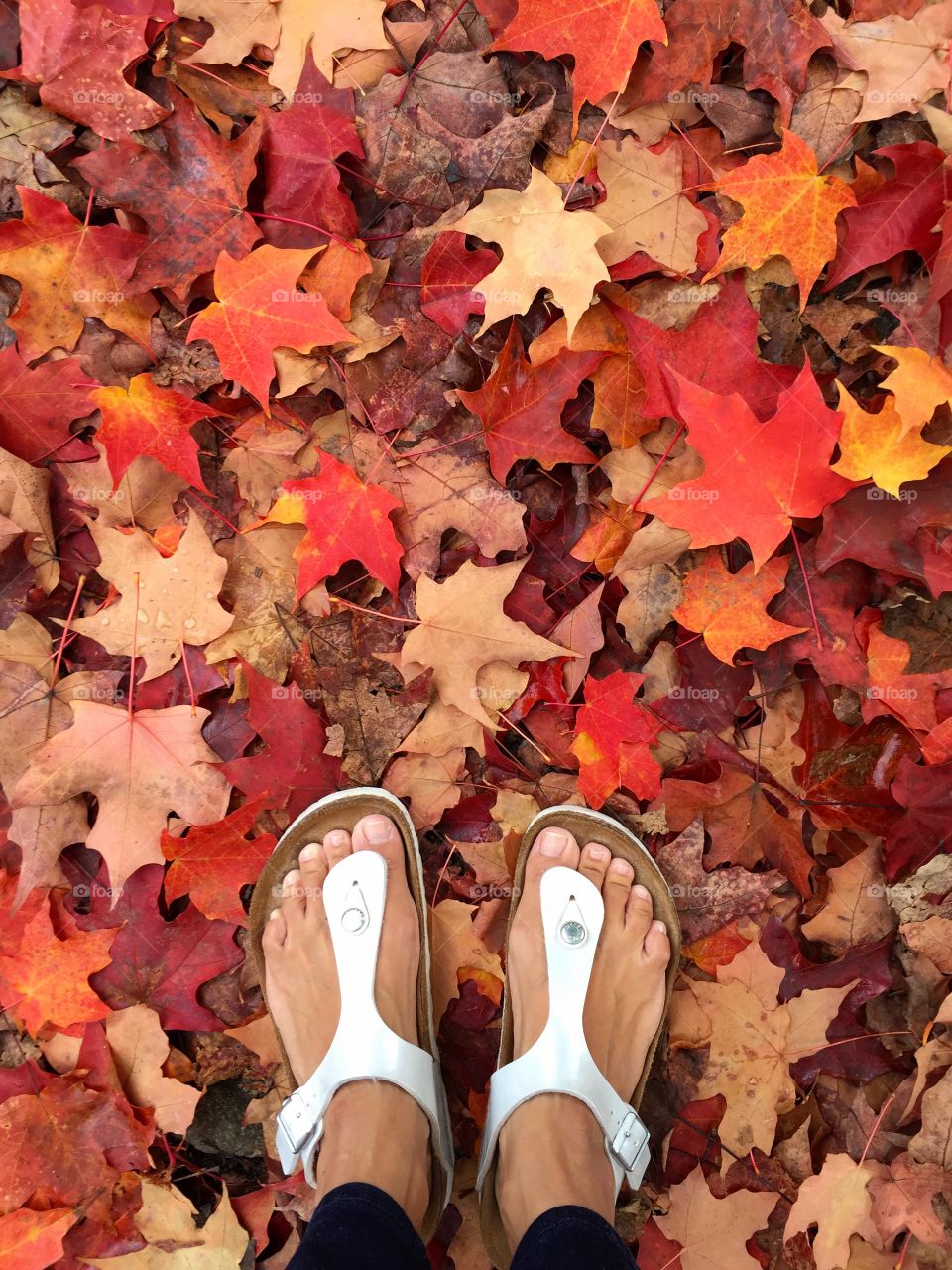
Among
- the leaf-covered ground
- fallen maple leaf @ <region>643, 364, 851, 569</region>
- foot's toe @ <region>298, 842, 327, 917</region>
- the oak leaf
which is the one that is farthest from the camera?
foot's toe @ <region>298, 842, 327, 917</region>

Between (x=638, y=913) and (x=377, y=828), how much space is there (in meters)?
0.63

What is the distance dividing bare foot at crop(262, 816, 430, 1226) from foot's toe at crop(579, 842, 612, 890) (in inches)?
16.3

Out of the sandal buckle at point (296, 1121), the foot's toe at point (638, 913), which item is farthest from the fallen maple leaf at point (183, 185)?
the sandal buckle at point (296, 1121)

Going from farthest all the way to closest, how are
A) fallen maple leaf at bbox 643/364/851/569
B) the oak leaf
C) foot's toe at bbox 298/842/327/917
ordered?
1. foot's toe at bbox 298/842/327/917
2. the oak leaf
3. fallen maple leaf at bbox 643/364/851/569

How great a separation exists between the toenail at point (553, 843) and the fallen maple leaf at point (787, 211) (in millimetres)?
1226

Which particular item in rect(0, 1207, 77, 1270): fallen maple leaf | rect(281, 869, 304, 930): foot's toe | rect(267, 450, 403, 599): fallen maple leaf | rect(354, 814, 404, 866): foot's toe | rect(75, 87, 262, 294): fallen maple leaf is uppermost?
rect(75, 87, 262, 294): fallen maple leaf

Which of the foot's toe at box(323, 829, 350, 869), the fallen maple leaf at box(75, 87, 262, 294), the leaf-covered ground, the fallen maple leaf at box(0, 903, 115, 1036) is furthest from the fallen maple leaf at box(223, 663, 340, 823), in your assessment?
the fallen maple leaf at box(75, 87, 262, 294)

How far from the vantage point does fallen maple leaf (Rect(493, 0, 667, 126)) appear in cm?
149

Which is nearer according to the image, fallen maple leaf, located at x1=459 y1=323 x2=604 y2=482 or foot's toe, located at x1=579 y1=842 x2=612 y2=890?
fallen maple leaf, located at x1=459 y1=323 x2=604 y2=482

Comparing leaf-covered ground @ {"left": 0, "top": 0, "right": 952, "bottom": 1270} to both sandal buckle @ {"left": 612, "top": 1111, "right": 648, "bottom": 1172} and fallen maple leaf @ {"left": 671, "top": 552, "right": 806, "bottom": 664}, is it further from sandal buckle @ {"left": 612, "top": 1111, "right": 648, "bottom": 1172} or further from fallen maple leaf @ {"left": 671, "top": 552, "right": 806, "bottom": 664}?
sandal buckle @ {"left": 612, "top": 1111, "right": 648, "bottom": 1172}

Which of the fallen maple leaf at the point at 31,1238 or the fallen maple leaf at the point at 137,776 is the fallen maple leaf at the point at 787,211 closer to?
the fallen maple leaf at the point at 137,776

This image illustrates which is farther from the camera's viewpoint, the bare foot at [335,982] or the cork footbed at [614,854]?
the cork footbed at [614,854]

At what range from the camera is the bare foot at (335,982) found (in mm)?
1578

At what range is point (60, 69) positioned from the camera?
1603 mm
